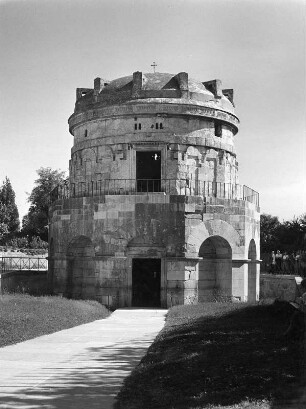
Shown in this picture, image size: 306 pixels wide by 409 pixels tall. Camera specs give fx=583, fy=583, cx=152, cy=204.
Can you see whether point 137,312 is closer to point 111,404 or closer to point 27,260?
point 111,404

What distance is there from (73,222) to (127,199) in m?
2.71

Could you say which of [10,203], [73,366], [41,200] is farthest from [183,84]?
[10,203]

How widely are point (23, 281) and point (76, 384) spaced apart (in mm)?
20019

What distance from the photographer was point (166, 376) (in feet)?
30.5

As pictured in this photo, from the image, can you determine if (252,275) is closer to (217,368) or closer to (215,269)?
(215,269)

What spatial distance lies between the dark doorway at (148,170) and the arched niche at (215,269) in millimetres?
3312

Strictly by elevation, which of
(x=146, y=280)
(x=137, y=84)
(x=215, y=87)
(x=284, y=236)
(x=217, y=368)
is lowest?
(x=217, y=368)

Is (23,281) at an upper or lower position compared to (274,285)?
upper

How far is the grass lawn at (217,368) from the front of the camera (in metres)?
7.73

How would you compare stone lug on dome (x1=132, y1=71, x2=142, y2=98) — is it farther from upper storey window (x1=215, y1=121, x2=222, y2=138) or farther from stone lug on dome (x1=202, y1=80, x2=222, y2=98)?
upper storey window (x1=215, y1=121, x2=222, y2=138)

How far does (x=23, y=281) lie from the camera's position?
2852 centimetres

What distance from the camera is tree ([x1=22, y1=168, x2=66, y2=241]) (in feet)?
194

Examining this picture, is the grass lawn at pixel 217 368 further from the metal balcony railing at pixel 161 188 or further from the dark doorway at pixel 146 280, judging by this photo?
the metal balcony railing at pixel 161 188

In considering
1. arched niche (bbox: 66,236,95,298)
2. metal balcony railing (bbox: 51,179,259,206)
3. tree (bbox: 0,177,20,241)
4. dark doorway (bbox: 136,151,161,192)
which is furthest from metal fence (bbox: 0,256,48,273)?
tree (bbox: 0,177,20,241)
